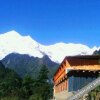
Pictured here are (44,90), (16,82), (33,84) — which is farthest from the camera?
(16,82)

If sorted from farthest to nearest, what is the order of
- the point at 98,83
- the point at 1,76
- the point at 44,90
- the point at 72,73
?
the point at 1,76 < the point at 44,90 < the point at 72,73 < the point at 98,83

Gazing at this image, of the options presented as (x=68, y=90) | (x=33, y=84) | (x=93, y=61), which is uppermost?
(x=33, y=84)

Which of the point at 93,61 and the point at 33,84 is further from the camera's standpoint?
the point at 33,84

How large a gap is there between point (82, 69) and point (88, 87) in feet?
83.2

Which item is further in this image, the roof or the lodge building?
the roof

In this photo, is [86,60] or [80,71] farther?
[86,60]

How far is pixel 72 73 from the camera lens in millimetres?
40562

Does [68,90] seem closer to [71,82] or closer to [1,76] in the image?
[71,82]

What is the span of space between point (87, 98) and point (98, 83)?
13888 millimetres

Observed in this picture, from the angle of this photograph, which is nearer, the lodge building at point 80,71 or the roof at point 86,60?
the lodge building at point 80,71

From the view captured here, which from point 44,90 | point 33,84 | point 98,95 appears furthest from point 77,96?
point 33,84

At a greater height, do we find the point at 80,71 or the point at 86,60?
the point at 86,60

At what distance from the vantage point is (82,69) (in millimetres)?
41281

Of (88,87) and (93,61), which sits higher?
(93,61)
